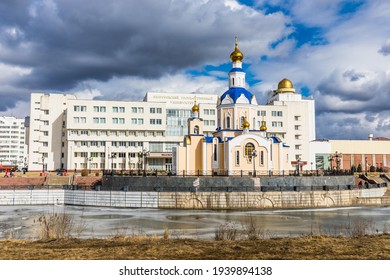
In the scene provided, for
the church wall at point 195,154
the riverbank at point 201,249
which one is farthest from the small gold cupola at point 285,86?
the riverbank at point 201,249

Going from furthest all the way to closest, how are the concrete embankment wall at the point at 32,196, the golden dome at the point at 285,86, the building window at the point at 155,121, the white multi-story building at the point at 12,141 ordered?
the white multi-story building at the point at 12,141, the golden dome at the point at 285,86, the building window at the point at 155,121, the concrete embankment wall at the point at 32,196

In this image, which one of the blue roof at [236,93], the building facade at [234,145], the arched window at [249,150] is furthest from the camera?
the blue roof at [236,93]

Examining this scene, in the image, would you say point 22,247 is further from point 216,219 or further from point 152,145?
point 152,145

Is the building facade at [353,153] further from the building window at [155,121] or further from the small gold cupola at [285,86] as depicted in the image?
the building window at [155,121]

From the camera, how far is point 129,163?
65812 millimetres

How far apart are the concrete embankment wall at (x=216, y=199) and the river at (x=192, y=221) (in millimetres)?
1480

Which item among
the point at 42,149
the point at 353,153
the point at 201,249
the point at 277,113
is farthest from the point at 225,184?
the point at 353,153

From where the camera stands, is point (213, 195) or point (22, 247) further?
point (213, 195)

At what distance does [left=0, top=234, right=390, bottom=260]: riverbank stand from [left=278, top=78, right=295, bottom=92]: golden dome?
77.3 meters

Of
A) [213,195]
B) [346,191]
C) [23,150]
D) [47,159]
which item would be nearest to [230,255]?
[213,195]

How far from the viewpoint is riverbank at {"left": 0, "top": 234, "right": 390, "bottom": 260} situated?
9859 mm

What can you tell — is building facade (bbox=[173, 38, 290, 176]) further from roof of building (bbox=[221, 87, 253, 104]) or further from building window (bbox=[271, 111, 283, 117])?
building window (bbox=[271, 111, 283, 117])

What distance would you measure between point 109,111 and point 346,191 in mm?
43396

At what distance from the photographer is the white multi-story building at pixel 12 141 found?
433ft
